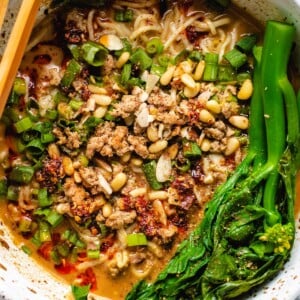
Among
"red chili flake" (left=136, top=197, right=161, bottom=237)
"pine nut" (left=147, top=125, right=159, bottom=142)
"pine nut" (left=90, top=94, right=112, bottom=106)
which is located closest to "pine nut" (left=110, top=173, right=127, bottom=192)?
"red chili flake" (left=136, top=197, right=161, bottom=237)

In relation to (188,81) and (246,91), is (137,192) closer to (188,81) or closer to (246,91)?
(188,81)

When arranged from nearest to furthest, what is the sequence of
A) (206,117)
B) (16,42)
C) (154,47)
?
→ (16,42), (206,117), (154,47)

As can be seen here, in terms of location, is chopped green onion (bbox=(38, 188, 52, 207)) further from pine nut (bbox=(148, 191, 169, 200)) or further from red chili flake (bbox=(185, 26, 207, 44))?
red chili flake (bbox=(185, 26, 207, 44))

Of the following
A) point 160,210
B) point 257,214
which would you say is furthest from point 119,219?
point 257,214

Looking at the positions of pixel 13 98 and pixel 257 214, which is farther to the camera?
pixel 13 98

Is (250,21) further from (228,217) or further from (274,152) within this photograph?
(228,217)
